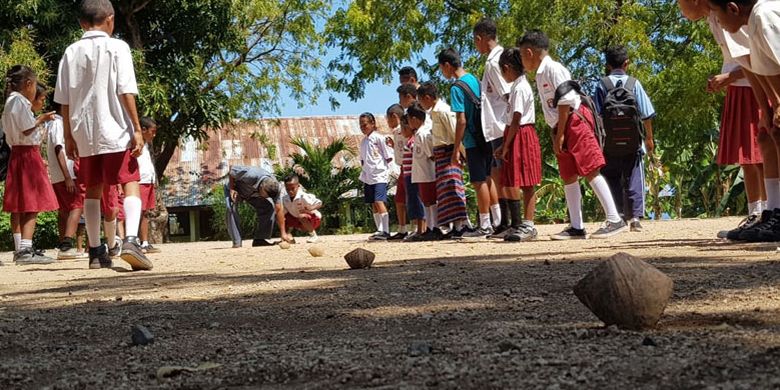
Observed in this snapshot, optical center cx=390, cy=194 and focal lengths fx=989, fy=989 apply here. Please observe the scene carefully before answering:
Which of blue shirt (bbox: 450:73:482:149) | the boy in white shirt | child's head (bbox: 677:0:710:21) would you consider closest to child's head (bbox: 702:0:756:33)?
child's head (bbox: 677:0:710:21)

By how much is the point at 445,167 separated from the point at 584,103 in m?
2.09

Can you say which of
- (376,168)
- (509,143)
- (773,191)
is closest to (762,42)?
(773,191)

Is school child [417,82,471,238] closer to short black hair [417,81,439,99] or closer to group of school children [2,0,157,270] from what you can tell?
short black hair [417,81,439,99]

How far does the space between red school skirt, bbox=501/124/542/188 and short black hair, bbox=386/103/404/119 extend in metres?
2.80

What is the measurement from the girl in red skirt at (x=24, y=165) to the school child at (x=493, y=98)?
429 centimetres

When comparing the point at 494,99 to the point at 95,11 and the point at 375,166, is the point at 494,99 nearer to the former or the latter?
the point at 375,166

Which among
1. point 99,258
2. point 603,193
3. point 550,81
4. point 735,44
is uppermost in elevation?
point 550,81

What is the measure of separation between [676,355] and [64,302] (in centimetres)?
365

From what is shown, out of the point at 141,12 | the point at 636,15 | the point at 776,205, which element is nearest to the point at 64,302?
the point at 776,205

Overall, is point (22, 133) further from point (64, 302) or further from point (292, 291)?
point (292, 291)

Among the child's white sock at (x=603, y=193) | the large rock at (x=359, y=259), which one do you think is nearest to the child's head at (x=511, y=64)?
the child's white sock at (x=603, y=193)

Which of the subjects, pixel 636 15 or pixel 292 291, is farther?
pixel 636 15

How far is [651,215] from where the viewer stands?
26172 mm

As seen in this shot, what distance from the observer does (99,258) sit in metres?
7.77
